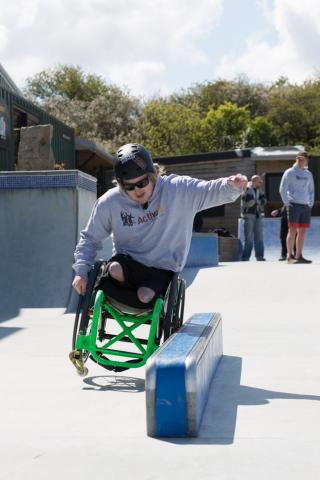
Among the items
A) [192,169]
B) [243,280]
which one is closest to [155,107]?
[192,169]

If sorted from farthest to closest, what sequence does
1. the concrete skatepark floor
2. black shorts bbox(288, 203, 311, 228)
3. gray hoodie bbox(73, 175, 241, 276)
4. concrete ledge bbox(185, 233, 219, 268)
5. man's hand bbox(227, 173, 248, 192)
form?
concrete ledge bbox(185, 233, 219, 268)
black shorts bbox(288, 203, 311, 228)
gray hoodie bbox(73, 175, 241, 276)
man's hand bbox(227, 173, 248, 192)
the concrete skatepark floor

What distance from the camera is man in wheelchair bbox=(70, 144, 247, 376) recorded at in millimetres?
5270

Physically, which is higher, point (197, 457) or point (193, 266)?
point (197, 457)

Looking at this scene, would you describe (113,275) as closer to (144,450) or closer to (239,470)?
(144,450)

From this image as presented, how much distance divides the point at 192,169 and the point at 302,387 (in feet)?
84.7

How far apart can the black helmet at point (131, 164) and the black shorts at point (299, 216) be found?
966 centimetres

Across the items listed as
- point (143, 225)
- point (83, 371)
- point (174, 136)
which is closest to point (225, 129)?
point (174, 136)

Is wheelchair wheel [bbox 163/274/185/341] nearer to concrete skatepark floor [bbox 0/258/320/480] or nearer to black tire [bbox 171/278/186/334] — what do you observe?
black tire [bbox 171/278/186/334]

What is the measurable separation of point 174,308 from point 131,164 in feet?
3.20

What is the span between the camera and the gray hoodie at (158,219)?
5398 millimetres

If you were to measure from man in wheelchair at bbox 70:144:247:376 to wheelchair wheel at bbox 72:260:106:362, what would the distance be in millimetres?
28

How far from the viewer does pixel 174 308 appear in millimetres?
5484

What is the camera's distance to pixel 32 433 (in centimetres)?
401

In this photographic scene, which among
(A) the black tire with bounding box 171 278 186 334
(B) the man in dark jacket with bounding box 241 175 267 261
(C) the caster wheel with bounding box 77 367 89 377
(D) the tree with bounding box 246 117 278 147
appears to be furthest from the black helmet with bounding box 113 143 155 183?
(D) the tree with bounding box 246 117 278 147
